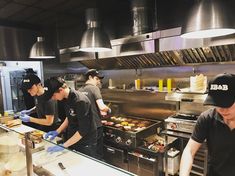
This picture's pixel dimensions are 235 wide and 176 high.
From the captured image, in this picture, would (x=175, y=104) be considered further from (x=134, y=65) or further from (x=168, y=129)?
(x=134, y=65)

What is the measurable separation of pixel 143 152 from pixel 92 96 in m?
1.06

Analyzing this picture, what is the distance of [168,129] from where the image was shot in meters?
2.71

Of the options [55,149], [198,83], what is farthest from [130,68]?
[55,149]

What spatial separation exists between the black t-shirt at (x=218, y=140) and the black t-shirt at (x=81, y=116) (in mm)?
1079

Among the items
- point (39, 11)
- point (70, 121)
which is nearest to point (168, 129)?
point (70, 121)

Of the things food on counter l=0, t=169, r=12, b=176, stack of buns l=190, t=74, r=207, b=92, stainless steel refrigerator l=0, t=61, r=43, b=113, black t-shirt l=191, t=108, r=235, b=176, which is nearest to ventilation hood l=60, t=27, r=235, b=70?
stack of buns l=190, t=74, r=207, b=92

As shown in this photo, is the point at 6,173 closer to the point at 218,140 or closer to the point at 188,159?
the point at 188,159

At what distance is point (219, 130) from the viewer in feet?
4.67

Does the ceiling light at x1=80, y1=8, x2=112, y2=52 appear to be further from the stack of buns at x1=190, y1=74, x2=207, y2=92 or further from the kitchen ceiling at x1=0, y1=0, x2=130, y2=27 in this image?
the stack of buns at x1=190, y1=74, x2=207, y2=92

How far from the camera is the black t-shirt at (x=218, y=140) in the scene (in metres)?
1.39

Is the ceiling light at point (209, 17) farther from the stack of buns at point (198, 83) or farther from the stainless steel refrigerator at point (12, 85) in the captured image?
the stainless steel refrigerator at point (12, 85)

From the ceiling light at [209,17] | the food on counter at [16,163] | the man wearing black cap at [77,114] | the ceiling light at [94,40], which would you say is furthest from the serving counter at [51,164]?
the ceiling light at [94,40]

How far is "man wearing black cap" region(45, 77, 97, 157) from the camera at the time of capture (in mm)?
2066

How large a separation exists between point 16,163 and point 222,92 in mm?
1597
